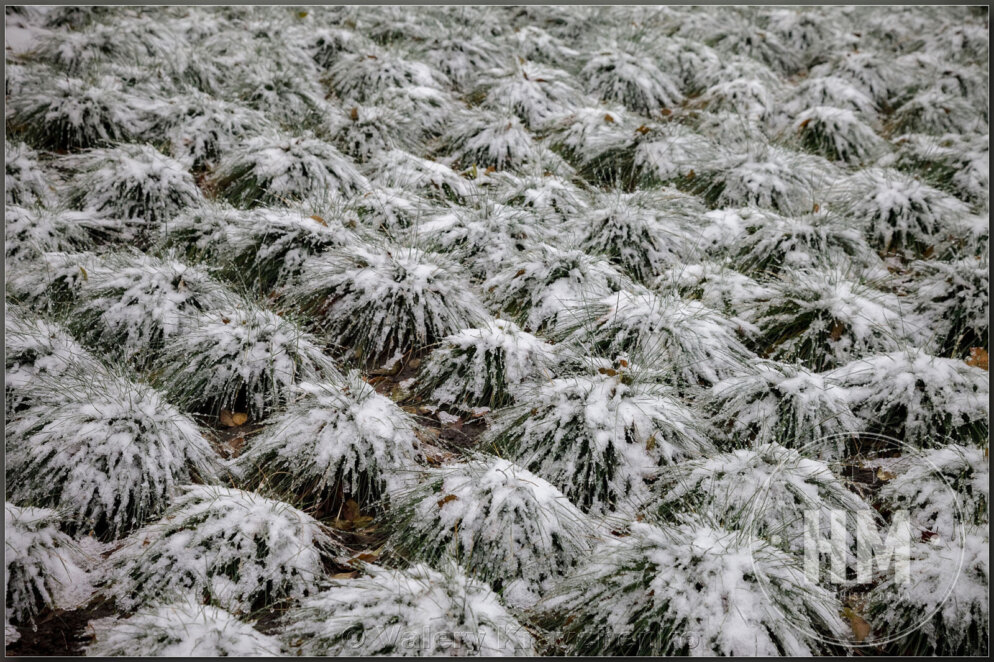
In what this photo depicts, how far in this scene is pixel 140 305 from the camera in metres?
3.12

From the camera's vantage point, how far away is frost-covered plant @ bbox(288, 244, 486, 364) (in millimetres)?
3244

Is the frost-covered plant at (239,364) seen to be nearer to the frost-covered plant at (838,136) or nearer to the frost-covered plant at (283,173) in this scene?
the frost-covered plant at (283,173)

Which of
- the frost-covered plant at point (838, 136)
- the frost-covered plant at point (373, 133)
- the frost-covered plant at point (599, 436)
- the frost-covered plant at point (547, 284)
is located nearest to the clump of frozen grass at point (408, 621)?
the frost-covered plant at point (599, 436)

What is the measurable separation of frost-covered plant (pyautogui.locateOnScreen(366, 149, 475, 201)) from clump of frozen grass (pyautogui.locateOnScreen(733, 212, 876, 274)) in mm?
1798

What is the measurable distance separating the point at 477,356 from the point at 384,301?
0.60 meters

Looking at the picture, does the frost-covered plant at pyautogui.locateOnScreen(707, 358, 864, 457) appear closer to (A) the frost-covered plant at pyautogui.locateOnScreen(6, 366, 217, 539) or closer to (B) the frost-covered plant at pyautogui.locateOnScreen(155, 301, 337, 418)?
(B) the frost-covered plant at pyautogui.locateOnScreen(155, 301, 337, 418)

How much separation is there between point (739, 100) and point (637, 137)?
4.79ft

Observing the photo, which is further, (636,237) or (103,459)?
(636,237)

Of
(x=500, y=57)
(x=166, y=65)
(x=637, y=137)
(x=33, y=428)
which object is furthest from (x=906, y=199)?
(x=166, y=65)

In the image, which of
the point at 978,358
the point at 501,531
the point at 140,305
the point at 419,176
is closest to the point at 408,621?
the point at 501,531

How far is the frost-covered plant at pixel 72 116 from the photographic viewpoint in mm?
4555

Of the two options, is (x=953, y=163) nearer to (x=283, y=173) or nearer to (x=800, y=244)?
(x=800, y=244)

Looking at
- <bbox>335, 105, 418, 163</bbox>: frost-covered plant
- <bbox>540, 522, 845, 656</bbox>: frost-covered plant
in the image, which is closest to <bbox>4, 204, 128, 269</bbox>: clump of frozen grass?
<bbox>335, 105, 418, 163</bbox>: frost-covered plant

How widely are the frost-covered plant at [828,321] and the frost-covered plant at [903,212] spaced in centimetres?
91
